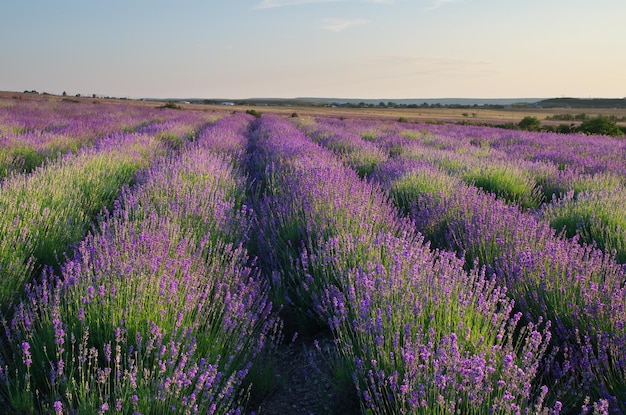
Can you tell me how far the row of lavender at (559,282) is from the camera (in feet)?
7.37

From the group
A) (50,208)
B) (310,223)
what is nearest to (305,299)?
(310,223)

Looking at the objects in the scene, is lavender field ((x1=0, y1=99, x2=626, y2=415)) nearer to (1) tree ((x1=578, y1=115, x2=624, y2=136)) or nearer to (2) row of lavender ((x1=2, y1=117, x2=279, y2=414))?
(2) row of lavender ((x1=2, y1=117, x2=279, y2=414))

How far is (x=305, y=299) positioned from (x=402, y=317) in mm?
1200

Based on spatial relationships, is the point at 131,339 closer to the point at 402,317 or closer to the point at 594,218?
the point at 402,317

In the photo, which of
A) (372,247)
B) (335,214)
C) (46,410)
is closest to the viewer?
(46,410)

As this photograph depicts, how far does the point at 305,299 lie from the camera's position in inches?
135

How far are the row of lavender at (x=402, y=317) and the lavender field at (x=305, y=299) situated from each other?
0.05ft

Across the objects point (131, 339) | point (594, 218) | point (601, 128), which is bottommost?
point (131, 339)

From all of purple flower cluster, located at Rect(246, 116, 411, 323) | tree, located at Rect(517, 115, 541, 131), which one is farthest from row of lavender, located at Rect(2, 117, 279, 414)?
tree, located at Rect(517, 115, 541, 131)

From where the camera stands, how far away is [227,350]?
8.00 feet

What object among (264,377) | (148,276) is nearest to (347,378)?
(264,377)

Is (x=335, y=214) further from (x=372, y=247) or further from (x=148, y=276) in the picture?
(x=148, y=276)

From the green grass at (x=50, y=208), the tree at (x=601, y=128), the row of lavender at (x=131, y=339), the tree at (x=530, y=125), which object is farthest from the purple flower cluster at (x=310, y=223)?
the tree at (x=530, y=125)

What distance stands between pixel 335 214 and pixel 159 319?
2088 millimetres
